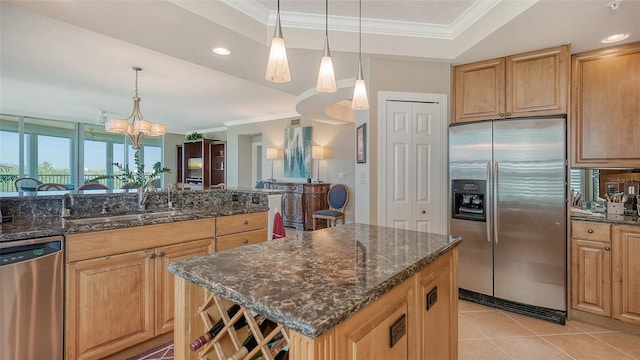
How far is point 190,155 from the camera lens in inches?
357

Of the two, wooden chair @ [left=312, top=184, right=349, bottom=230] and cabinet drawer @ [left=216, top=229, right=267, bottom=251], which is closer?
cabinet drawer @ [left=216, top=229, right=267, bottom=251]

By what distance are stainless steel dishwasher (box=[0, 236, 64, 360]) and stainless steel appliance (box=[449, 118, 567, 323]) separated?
3.04m

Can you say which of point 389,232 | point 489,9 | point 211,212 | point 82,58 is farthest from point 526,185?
point 82,58

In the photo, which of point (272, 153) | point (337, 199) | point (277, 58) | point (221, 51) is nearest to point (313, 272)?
point (277, 58)

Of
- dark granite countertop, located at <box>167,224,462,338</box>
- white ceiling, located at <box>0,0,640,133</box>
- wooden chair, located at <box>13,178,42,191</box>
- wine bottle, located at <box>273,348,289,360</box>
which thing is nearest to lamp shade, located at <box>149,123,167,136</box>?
white ceiling, located at <box>0,0,640,133</box>

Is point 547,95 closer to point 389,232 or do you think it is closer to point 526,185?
point 526,185

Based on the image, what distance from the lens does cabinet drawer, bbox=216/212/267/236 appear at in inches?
92.4

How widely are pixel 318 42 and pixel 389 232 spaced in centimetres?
183

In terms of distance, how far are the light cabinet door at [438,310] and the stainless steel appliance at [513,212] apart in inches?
57.0

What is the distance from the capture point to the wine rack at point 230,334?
0.79 m

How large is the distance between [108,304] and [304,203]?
4.25 m

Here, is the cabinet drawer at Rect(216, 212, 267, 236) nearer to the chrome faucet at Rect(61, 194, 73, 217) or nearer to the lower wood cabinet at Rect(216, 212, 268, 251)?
the lower wood cabinet at Rect(216, 212, 268, 251)

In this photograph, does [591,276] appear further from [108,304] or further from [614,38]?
[108,304]

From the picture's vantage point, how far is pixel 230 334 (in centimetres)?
89
